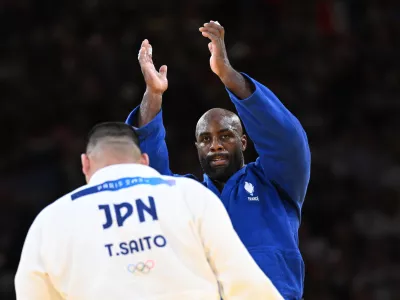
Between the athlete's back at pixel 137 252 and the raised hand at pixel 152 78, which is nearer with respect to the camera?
the athlete's back at pixel 137 252

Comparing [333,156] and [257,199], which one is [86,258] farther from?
[333,156]

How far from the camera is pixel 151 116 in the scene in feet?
16.7

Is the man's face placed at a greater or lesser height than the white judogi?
greater

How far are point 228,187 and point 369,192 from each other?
5825 millimetres

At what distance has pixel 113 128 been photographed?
403 centimetres

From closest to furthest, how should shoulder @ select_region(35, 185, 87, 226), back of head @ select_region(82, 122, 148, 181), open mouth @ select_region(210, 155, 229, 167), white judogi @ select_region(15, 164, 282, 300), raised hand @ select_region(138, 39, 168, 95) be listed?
white judogi @ select_region(15, 164, 282, 300), shoulder @ select_region(35, 185, 87, 226), back of head @ select_region(82, 122, 148, 181), raised hand @ select_region(138, 39, 168, 95), open mouth @ select_region(210, 155, 229, 167)

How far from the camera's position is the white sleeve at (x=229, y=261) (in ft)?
12.1

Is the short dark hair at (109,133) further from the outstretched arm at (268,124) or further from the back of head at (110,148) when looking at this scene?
the outstretched arm at (268,124)

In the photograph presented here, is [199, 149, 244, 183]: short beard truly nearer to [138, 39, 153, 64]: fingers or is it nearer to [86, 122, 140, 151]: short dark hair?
[138, 39, 153, 64]: fingers

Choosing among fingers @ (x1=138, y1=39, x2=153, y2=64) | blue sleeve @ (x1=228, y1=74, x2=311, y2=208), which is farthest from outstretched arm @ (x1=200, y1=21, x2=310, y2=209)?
fingers @ (x1=138, y1=39, x2=153, y2=64)

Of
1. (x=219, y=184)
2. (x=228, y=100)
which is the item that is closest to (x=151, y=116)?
(x=219, y=184)

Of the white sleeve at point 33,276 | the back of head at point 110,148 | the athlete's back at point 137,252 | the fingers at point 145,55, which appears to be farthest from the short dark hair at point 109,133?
the fingers at point 145,55

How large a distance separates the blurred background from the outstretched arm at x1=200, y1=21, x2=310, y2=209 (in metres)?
4.83

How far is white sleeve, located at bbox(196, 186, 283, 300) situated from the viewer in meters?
3.69
